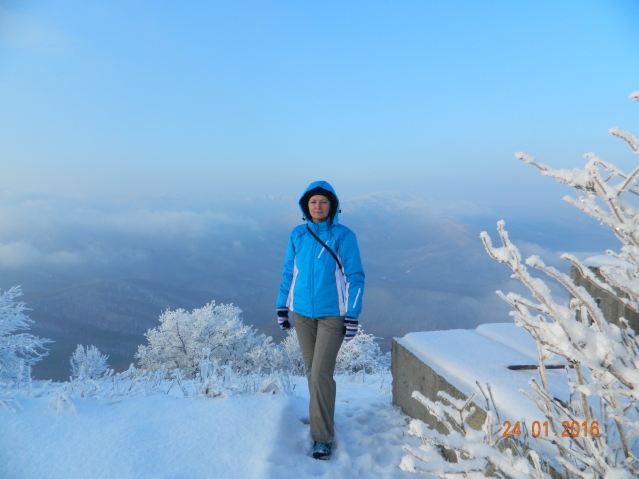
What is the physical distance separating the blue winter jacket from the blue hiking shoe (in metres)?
1.02

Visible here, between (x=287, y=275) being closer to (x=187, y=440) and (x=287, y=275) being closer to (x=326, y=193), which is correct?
(x=326, y=193)

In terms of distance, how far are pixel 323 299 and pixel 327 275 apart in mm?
192

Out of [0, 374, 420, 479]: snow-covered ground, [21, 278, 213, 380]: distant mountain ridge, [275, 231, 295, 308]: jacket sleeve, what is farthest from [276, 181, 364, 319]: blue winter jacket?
[21, 278, 213, 380]: distant mountain ridge

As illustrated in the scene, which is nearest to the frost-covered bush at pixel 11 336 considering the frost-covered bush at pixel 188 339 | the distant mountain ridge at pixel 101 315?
the frost-covered bush at pixel 188 339

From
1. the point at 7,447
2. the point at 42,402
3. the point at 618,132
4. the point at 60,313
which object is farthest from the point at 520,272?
the point at 60,313

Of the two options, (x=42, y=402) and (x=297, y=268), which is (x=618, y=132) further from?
(x=42, y=402)

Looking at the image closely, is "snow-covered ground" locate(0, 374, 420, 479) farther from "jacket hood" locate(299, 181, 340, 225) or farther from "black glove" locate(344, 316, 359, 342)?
"jacket hood" locate(299, 181, 340, 225)

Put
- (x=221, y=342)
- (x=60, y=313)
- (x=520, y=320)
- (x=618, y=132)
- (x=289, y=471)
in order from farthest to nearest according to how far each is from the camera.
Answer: (x=60, y=313), (x=221, y=342), (x=289, y=471), (x=520, y=320), (x=618, y=132)

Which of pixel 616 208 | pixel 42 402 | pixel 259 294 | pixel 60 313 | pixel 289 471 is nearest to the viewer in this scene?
pixel 616 208

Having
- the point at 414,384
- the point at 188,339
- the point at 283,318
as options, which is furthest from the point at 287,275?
the point at 188,339

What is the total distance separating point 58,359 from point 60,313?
4457 cm

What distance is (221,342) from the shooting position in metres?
21.9

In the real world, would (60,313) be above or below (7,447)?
below

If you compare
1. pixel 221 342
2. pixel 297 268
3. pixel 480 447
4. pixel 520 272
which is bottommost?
pixel 221 342
